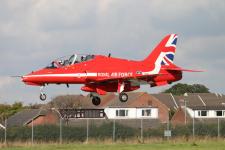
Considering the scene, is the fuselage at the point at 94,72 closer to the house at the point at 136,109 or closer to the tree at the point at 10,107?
the house at the point at 136,109

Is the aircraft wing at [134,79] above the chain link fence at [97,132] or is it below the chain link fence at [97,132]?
above

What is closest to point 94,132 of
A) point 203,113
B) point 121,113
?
point 121,113

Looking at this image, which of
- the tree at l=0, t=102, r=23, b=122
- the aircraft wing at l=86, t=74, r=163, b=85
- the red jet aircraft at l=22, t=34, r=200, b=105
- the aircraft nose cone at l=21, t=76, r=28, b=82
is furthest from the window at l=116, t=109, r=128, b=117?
the aircraft nose cone at l=21, t=76, r=28, b=82

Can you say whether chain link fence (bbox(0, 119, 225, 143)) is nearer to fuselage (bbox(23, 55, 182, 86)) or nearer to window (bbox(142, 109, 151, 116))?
fuselage (bbox(23, 55, 182, 86))

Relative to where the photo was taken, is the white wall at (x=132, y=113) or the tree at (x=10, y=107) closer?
the white wall at (x=132, y=113)

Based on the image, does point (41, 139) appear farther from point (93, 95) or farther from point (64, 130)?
point (93, 95)

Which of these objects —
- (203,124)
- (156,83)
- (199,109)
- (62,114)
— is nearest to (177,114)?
(199,109)

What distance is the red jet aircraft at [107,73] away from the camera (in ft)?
180

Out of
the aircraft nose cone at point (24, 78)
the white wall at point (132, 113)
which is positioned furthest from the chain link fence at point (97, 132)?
the white wall at point (132, 113)

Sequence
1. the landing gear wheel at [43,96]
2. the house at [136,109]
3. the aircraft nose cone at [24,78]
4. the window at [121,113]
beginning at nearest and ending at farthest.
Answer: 1. the landing gear wheel at [43,96]
2. the aircraft nose cone at [24,78]
3. the house at [136,109]
4. the window at [121,113]

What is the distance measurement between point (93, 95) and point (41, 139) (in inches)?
731

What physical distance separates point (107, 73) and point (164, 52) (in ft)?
17.9

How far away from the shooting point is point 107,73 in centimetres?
5612

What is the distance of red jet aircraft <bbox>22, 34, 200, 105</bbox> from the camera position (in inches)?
2157
